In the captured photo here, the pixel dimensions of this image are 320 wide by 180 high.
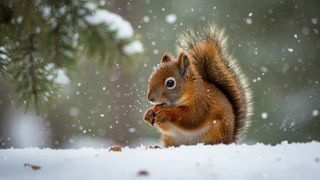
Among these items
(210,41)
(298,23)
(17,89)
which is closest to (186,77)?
(210,41)

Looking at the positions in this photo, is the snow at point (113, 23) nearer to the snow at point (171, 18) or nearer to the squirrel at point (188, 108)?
the squirrel at point (188, 108)

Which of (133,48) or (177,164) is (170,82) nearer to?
(133,48)

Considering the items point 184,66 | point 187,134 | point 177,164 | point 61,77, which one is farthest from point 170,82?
point 177,164

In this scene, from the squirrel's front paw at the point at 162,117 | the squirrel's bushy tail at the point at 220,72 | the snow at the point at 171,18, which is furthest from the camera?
the snow at the point at 171,18

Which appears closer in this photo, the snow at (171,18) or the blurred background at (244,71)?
the blurred background at (244,71)

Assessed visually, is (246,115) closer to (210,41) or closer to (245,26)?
(210,41)

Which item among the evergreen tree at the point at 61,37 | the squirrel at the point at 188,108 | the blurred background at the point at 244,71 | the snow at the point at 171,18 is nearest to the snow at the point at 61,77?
the evergreen tree at the point at 61,37

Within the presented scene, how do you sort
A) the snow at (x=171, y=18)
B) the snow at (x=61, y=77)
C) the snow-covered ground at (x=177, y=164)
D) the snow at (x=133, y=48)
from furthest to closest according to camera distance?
the snow at (x=171, y=18)
the snow at (x=61, y=77)
the snow at (x=133, y=48)
the snow-covered ground at (x=177, y=164)

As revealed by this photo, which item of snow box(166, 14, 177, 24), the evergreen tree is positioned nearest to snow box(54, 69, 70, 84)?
the evergreen tree

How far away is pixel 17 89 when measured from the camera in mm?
2809

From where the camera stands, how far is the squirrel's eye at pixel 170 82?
125 inches

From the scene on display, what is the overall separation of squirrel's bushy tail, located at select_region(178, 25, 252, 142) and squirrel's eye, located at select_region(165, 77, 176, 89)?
0.29 metres

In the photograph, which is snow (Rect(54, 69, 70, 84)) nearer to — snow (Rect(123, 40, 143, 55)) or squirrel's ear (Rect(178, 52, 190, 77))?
snow (Rect(123, 40, 143, 55))

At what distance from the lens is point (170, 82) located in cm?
318
